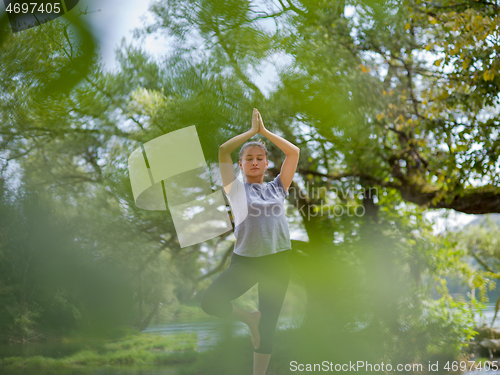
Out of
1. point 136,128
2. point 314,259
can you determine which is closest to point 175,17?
point 136,128

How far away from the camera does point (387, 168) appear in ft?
12.6

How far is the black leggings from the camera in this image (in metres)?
1.58

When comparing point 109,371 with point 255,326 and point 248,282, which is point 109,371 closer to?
point 255,326

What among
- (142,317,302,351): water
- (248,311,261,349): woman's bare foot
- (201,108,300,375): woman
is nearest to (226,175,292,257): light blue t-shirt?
(201,108,300,375): woman

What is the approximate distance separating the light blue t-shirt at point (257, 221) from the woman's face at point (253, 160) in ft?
0.20

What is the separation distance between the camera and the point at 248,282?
160cm

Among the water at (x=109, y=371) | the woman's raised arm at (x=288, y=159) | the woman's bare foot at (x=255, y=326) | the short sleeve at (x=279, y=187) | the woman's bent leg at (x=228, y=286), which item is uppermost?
the woman's raised arm at (x=288, y=159)

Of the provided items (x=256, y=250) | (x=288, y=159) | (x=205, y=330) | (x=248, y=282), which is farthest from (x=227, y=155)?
(x=205, y=330)

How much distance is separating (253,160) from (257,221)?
29 centimetres

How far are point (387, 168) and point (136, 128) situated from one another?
2.56m

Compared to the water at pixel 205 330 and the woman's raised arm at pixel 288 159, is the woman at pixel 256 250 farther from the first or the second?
the water at pixel 205 330

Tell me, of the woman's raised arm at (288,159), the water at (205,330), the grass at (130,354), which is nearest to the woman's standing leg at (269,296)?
the woman's raised arm at (288,159)

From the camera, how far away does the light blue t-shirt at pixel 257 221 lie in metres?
1.60

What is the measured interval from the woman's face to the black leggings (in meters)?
Answer: 0.39
